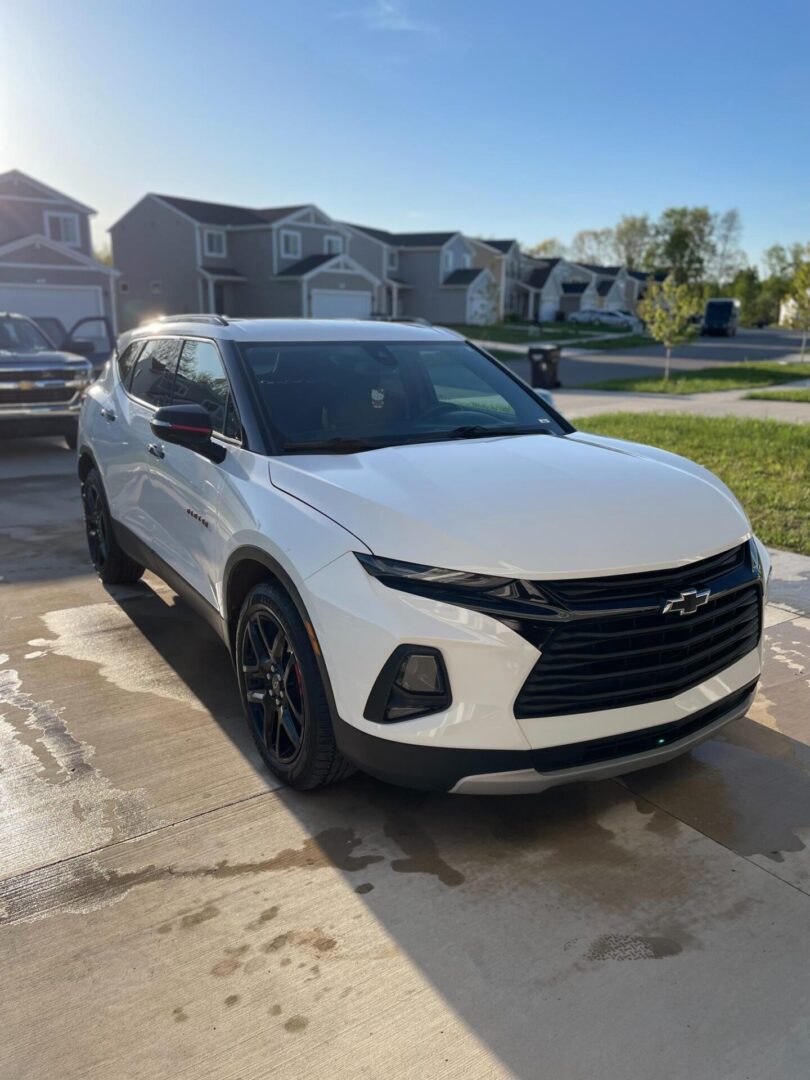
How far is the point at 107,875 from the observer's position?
2912mm

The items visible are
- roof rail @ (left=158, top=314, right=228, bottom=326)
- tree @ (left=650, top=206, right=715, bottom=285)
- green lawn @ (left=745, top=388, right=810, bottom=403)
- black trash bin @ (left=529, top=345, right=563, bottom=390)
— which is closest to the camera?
roof rail @ (left=158, top=314, right=228, bottom=326)

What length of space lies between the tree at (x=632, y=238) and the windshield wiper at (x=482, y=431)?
121719 mm

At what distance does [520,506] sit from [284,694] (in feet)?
3.86

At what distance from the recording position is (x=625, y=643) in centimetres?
280

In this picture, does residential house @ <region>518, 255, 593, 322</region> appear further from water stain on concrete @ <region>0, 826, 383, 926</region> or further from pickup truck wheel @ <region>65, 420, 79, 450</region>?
water stain on concrete @ <region>0, 826, 383, 926</region>

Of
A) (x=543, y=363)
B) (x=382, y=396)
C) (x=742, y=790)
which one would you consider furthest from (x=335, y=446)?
(x=543, y=363)

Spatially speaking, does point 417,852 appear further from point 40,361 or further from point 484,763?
point 40,361

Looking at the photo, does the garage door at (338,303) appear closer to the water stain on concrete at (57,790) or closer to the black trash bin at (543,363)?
the black trash bin at (543,363)

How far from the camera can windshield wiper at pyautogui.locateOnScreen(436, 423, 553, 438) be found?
12.9 ft

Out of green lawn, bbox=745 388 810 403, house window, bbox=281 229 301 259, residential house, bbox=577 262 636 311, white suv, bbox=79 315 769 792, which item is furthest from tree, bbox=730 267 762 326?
white suv, bbox=79 315 769 792

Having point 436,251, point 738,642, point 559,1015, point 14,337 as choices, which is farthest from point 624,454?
point 436,251

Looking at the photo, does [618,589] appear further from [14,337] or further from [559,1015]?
[14,337]

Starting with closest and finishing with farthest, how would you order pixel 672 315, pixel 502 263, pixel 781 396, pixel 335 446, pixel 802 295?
pixel 335 446 < pixel 781 396 < pixel 672 315 < pixel 802 295 < pixel 502 263

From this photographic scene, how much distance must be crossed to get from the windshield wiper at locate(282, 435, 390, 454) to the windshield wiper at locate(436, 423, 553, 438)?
0.36 metres
